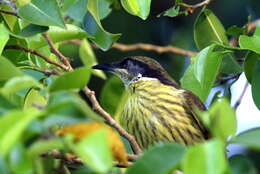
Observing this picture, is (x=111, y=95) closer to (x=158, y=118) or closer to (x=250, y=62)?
(x=158, y=118)

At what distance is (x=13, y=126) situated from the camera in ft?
6.88

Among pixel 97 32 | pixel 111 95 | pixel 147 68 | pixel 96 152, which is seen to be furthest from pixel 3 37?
pixel 147 68

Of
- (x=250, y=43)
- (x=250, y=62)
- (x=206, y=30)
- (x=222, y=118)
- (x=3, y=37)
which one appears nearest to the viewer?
→ (x=222, y=118)

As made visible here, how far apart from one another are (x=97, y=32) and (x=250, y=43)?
79cm

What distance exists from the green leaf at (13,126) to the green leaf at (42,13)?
1.27m

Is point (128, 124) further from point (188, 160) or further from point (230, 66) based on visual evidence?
point (188, 160)

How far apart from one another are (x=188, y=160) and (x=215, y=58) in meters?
1.74

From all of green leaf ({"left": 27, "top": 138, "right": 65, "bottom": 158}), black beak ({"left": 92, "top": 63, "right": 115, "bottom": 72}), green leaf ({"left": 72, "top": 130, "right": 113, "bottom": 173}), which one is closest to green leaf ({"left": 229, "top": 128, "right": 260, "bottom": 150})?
green leaf ({"left": 72, "top": 130, "right": 113, "bottom": 173})

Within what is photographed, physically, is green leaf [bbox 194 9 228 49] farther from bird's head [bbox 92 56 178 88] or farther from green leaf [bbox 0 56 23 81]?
green leaf [bbox 0 56 23 81]

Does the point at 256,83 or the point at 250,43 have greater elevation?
the point at 250,43

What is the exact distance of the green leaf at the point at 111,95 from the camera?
460 centimetres

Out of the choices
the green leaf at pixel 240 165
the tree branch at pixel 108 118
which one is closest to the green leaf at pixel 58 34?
the tree branch at pixel 108 118

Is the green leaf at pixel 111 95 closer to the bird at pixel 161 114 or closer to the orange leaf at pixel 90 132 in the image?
the bird at pixel 161 114

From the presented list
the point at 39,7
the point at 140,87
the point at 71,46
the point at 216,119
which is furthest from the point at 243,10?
the point at 216,119
